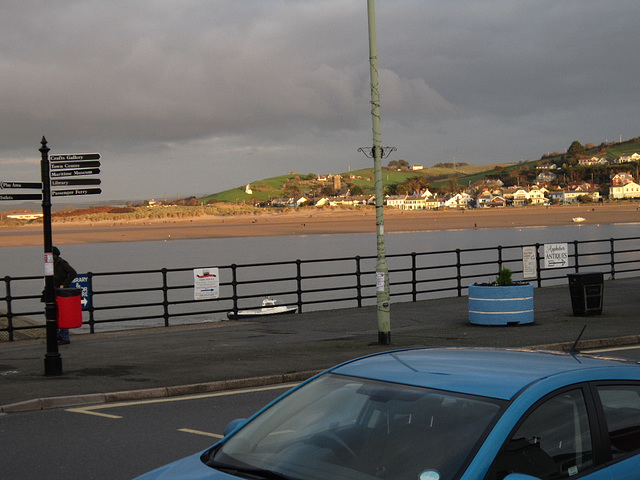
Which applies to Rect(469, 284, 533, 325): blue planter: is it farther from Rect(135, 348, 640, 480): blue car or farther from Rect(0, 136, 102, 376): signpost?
Rect(135, 348, 640, 480): blue car

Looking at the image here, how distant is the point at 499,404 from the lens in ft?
11.8

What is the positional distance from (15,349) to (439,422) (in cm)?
1466

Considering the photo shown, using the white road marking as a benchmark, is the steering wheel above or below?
above

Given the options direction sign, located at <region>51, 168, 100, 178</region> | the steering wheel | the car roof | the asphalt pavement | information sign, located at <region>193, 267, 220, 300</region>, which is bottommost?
the asphalt pavement

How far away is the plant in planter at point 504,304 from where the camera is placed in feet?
59.4

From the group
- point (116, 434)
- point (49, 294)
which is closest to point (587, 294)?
point (49, 294)

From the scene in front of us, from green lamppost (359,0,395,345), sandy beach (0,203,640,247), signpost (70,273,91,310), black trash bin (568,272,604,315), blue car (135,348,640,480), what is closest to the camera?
blue car (135,348,640,480)

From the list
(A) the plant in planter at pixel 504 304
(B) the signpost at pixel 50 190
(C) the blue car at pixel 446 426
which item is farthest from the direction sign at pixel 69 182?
(C) the blue car at pixel 446 426

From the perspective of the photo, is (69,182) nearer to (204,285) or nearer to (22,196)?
(22,196)

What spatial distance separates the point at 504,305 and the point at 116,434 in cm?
1126

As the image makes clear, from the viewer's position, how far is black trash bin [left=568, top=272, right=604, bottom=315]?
19.2m

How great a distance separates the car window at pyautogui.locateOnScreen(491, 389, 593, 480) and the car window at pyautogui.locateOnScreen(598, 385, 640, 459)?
0.58 feet

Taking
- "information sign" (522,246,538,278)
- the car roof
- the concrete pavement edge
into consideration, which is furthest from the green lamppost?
"information sign" (522,246,538,278)

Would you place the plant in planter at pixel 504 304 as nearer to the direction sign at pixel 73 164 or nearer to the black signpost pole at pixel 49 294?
the direction sign at pixel 73 164
